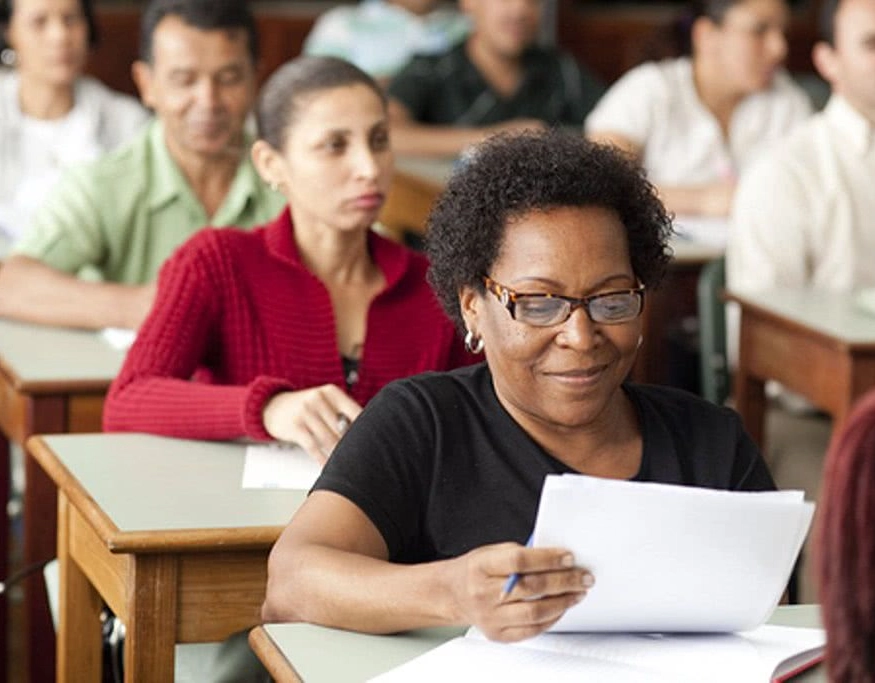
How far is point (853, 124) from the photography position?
13.4ft

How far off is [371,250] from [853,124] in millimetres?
1680

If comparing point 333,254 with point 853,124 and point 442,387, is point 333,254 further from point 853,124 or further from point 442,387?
point 853,124

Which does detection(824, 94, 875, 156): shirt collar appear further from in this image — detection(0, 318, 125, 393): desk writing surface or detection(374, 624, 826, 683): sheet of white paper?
detection(374, 624, 826, 683): sheet of white paper

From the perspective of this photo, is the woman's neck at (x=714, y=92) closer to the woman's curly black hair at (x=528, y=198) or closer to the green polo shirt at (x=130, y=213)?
the green polo shirt at (x=130, y=213)

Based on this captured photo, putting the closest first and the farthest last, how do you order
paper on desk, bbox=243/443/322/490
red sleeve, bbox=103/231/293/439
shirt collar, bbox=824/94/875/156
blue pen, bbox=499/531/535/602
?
blue pen, bbox=499/531/535/602, paper on desk, bbox=243/443/322/490, red sleeve, bbox=103/231/293/439, shirt collar, bbox=824/94/875/156

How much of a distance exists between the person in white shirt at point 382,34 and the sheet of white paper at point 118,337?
373cm

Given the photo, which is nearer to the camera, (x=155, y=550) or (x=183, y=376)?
(x=155, y=550)

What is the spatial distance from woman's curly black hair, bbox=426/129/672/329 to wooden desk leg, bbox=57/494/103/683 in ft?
2.14

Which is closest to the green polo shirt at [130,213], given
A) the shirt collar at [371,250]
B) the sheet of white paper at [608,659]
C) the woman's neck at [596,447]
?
the shirt collar at [371,250]

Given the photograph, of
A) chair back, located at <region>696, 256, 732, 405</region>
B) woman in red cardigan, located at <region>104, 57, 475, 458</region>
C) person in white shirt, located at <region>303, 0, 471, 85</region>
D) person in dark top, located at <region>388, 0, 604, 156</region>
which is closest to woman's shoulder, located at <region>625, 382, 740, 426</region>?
woman in red cardigan, located at <region>104, 57, 475, 458</region>

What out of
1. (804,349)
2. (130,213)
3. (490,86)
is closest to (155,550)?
(130,213)

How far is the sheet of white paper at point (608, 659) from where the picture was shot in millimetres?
1631

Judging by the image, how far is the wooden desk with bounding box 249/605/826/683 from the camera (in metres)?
1.64

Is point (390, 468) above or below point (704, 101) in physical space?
above
